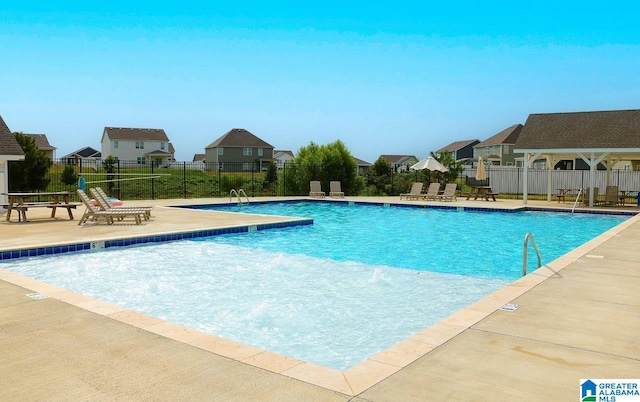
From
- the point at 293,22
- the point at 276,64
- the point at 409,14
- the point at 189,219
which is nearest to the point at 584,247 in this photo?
the point at 189,219

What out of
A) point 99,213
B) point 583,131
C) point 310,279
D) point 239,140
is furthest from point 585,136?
point 239,140

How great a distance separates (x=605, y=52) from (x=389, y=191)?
12.6 metres

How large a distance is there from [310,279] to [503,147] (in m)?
54.4

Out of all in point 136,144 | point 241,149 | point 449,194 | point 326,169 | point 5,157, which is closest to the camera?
point 5,157

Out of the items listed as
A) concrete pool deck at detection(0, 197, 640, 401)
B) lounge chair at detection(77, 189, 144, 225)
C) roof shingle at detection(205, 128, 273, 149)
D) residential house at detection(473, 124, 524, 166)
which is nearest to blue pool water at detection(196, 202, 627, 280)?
lounge chair at detection(77, 189, 144, 225)

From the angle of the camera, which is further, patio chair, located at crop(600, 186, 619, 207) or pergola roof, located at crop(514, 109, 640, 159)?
patio chair, located at crop(600, 186, 619, 207)

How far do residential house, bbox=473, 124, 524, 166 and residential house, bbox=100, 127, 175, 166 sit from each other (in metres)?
39.0

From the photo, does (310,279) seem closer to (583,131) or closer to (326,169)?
(583,131)

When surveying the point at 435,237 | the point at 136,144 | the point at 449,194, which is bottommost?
the point at 435,237

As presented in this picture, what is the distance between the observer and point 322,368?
361 cm

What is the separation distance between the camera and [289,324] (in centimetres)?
615

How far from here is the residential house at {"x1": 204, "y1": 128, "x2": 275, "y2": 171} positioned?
63.3 metres

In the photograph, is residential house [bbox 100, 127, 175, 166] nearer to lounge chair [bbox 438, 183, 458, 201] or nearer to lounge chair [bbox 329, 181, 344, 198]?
lounge chair [bbox 329, 181, 344, 198]

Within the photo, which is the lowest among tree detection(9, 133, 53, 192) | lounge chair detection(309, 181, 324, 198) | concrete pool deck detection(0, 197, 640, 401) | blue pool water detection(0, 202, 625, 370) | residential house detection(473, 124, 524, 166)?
blue pool water detection(0, 202, 625, 370)
